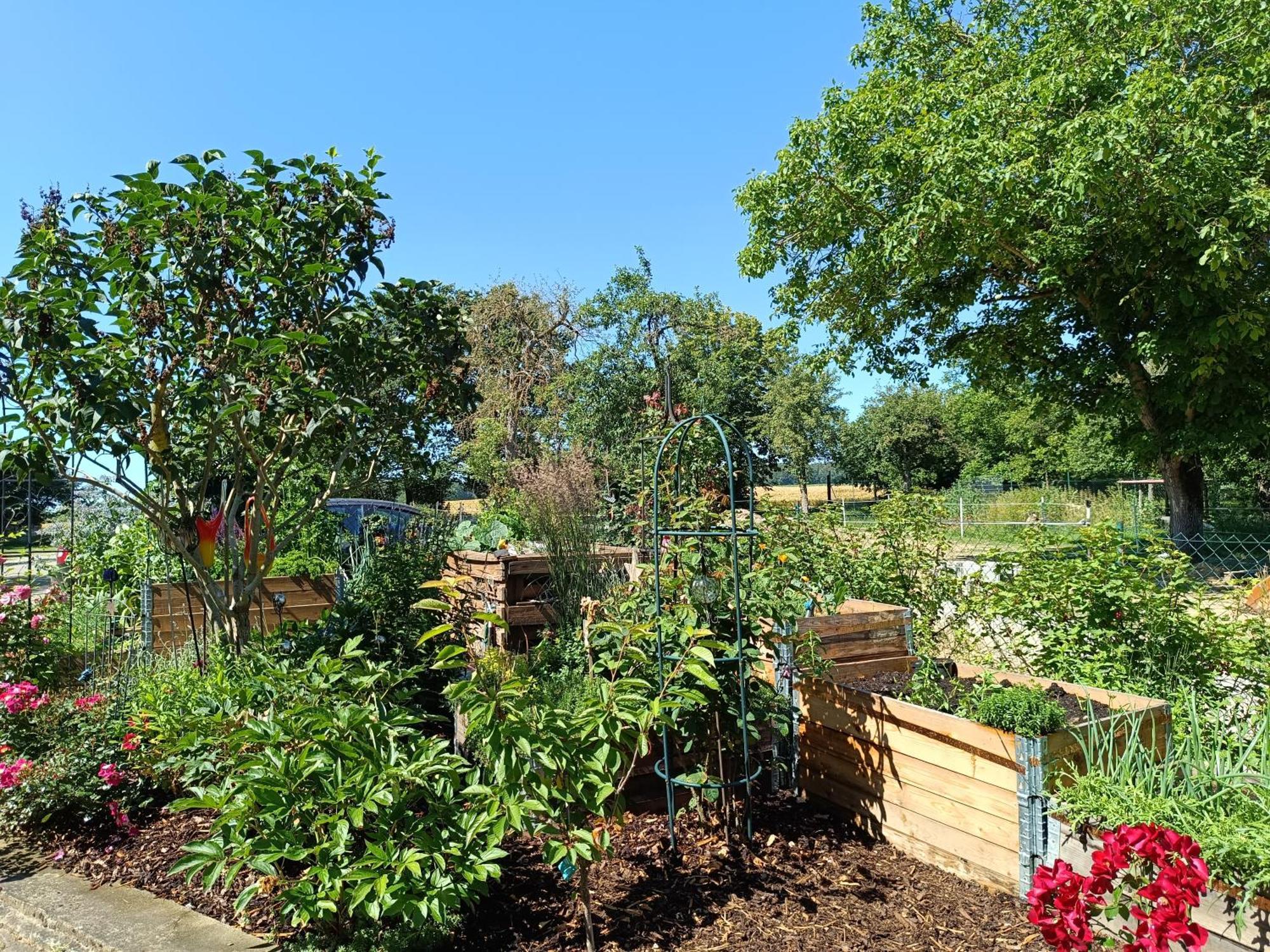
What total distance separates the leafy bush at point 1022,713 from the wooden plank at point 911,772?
0.17 meters

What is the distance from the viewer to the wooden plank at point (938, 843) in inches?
101

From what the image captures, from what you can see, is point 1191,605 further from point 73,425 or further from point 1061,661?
point 73,425

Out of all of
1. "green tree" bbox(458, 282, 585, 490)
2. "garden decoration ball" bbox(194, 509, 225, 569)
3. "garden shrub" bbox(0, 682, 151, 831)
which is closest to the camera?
"garden shrub" bbox(0, 682, 151, 831)

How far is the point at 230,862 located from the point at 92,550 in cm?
464

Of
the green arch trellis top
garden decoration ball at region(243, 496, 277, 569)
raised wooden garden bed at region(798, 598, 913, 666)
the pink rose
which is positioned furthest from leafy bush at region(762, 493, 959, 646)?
the pink rose

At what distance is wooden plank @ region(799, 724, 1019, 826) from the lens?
8.43 feet

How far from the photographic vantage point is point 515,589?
15.4 ft

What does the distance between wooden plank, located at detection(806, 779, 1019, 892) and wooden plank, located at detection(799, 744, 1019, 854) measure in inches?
0.7

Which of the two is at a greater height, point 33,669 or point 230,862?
point 33,669

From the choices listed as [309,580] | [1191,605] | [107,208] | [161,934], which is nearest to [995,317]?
[1191,605]

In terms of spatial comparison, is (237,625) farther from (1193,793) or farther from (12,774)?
(1193,793)

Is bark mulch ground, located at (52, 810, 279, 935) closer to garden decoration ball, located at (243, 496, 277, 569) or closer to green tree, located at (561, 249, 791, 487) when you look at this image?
garden decoration ball, located at (243, 496, 277, 569)

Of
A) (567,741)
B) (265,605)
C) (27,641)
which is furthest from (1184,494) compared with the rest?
(27,641)

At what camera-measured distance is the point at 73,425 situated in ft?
9.98
